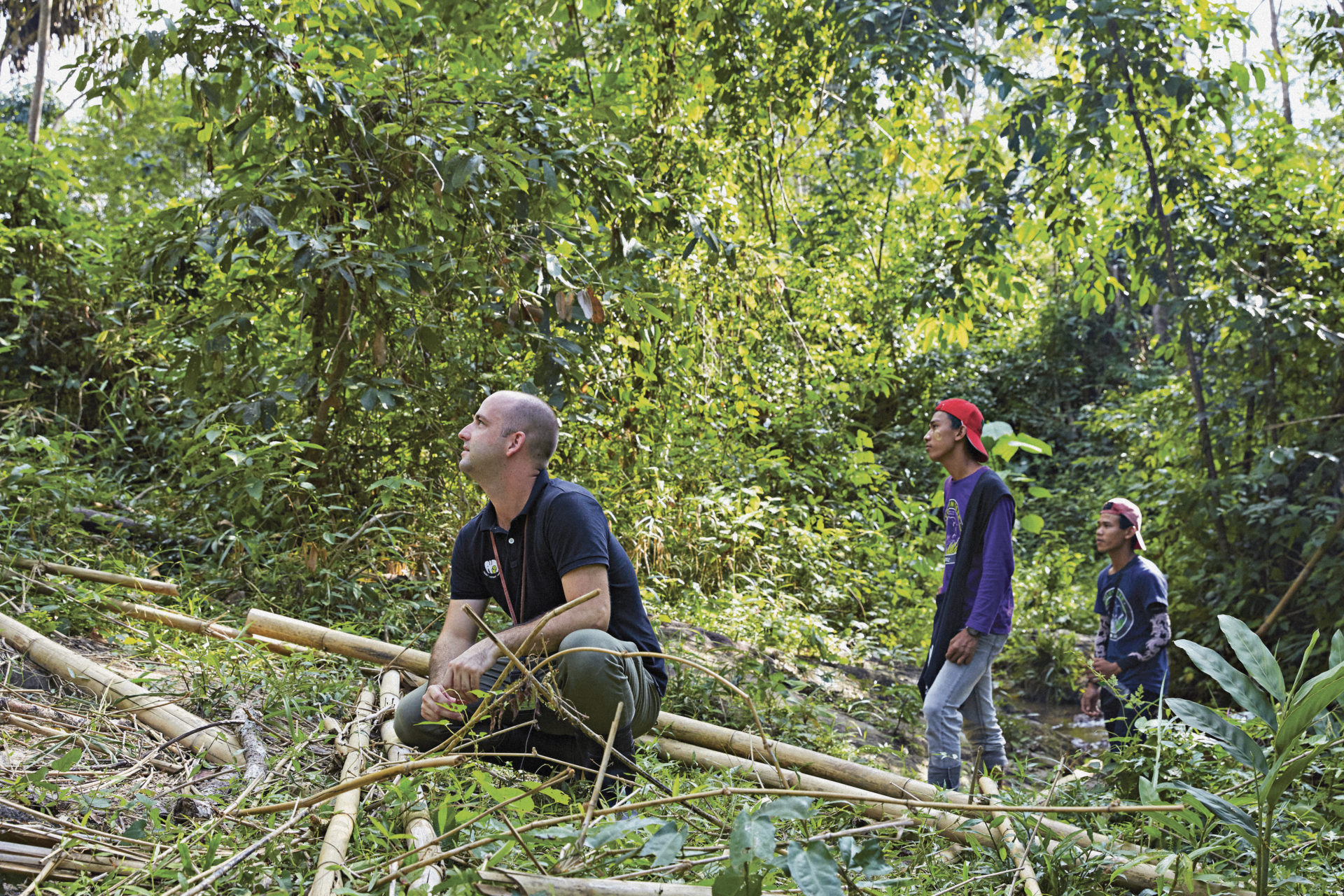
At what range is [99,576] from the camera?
4.40 m

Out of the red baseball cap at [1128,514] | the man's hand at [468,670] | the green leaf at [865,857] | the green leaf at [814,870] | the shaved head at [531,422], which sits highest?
the shaved head at [531,422]

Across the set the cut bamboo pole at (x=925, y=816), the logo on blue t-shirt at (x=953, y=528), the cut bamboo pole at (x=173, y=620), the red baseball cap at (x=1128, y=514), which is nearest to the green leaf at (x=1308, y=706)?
the cut bamboo pole at (x=925, y=816)

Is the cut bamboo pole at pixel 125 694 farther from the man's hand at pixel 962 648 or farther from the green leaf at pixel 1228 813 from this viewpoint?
the man's hand at pixel 962 648

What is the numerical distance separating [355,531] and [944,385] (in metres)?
10.5

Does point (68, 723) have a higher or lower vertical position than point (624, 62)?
lower

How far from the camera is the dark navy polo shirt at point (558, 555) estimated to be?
2.92 meters

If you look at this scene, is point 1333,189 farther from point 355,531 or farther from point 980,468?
point 355,531

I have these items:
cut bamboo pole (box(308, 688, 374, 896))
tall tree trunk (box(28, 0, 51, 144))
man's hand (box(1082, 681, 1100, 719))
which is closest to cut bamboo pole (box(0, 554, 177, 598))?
cut bamboo pole (box(308, 688, 374, 896))

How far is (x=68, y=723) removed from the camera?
2.93m

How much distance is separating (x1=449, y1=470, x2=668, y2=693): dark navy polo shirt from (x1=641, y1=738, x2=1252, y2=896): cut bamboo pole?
45cm

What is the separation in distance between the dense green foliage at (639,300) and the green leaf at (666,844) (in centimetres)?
292

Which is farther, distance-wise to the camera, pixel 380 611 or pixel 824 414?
pixel 824 414

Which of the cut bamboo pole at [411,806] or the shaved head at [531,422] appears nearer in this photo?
the cut bamboo pole at [411,806]

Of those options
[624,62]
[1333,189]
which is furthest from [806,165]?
[1333,189]
